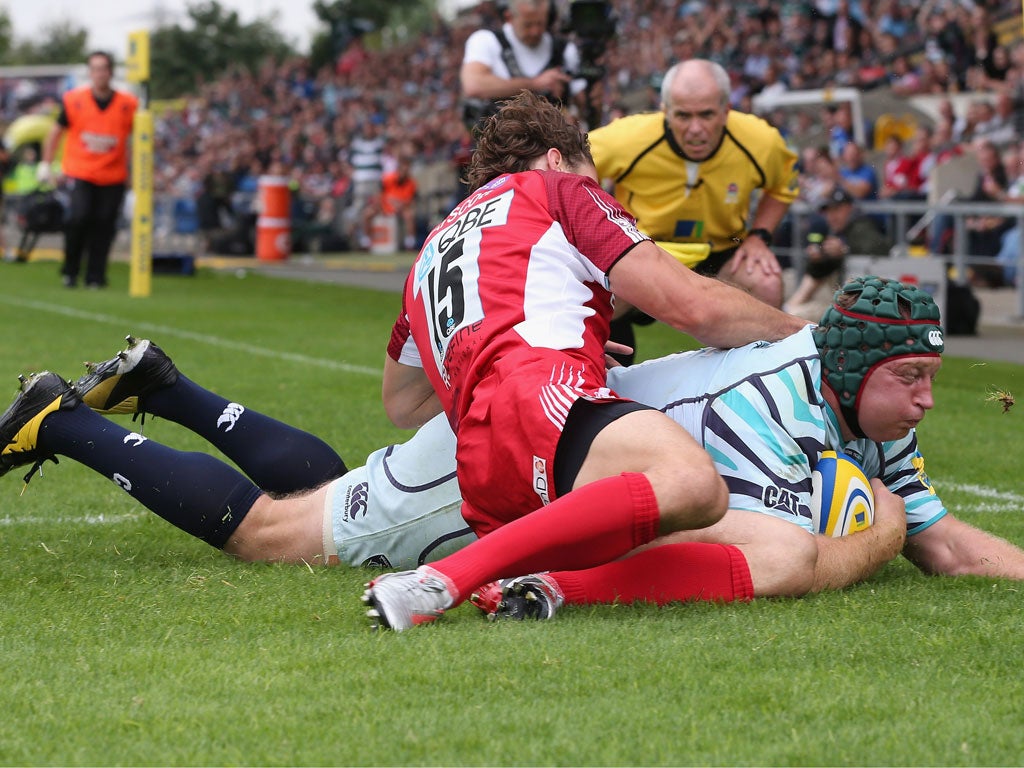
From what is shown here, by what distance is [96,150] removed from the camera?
1582 centimetres

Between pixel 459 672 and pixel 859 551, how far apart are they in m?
1.33

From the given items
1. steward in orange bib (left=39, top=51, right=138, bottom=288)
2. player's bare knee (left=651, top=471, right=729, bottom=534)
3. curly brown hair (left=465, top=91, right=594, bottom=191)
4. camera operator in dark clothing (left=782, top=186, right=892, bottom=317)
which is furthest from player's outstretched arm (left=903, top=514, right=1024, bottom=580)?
steward in orange bib (left=39, top=51, right=138, bottom=288)

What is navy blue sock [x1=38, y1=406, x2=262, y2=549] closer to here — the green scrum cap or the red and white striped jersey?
the red and white striped jersey

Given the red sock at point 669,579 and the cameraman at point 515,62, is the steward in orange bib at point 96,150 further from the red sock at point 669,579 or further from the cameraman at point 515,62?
the red sock at point 669,579

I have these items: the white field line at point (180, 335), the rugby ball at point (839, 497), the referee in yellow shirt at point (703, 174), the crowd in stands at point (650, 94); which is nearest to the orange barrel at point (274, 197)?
the crowd in stands at point (650, 94)

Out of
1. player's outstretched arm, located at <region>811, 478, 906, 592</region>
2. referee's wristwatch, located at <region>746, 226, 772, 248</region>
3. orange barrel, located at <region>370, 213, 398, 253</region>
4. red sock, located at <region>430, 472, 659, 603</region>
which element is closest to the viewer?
red sock, located at <region>430, 472, 659, 603</region>

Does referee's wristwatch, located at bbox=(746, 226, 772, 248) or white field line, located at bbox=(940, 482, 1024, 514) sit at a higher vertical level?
referee's wristwatch, located at bbox=(746, 226, 772, 248)

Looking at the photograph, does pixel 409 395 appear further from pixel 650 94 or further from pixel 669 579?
pixel 650 94

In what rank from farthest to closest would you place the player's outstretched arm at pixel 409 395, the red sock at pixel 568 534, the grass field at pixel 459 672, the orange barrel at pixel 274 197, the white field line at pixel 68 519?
the orange barrel at pixel 274 197, the white field line at pixel 68 519, the player's outstretched arm at pixel 409 395, the red sock at pixel 568 534, the grass field at pixel 459 672

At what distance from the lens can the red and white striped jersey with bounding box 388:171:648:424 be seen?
3.92 metres

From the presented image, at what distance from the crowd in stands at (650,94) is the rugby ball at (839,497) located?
562 cm

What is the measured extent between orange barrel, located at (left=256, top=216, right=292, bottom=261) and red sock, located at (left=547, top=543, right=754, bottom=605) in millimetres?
20312

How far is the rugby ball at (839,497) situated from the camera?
4.04 metres

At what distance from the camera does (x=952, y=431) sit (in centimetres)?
773
